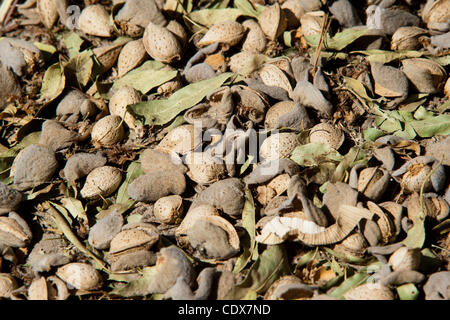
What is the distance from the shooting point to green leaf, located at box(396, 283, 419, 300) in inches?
52.7

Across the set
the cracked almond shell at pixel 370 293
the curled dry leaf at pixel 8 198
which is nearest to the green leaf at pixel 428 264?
the cracked almond shell at pixel 370 293

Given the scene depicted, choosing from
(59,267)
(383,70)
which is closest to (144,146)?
(59,267)

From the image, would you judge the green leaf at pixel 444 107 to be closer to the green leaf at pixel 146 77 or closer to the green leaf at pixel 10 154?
the green leaf at pixel 146 77

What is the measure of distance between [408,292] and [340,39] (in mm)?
1071

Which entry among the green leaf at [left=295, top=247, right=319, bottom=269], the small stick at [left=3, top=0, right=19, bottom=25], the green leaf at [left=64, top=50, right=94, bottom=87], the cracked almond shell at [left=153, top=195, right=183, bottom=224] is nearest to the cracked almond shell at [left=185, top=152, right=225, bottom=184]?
the cracked almond shell at [left=153, top=195, right=183, bottom=224]

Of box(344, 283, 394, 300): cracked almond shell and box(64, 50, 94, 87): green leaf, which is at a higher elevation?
box(64, 50, 94, 87): green leaf

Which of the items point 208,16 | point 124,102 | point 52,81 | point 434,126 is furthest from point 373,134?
point 52,81

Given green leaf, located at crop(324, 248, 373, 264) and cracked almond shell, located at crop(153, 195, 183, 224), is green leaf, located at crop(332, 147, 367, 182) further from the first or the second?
cracked almond shell, located at crop(153, 195, 183, 224)

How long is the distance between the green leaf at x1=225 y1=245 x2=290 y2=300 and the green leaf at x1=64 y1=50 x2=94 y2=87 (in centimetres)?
114

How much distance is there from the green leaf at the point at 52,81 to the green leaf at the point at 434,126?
1.55 meters
